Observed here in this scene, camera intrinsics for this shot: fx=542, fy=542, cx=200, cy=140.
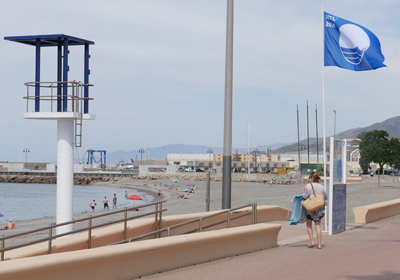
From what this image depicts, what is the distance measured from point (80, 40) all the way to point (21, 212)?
4331 cm

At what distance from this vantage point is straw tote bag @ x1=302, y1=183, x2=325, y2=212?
36.7 feet

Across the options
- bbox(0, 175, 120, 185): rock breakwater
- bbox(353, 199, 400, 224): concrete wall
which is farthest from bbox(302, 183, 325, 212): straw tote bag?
bbox(0, 175, 120, 185): rock breakwater

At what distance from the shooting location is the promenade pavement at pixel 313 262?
832cm

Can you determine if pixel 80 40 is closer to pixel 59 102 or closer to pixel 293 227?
pixel 59 102

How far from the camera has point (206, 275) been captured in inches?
326

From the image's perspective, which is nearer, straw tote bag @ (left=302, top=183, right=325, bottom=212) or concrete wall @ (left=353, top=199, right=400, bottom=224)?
straw tote bag @ (left=302, top=183, right=325, bottom=212)

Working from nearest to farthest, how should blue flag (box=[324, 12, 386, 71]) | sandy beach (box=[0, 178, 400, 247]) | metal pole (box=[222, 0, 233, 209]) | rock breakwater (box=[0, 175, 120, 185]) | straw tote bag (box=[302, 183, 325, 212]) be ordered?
straw tote bag (box=[302, 183, 325, 212]) < metal pole (box=[222, 0, 233, 209]) < blue flag (box=[324, 12, 386, 71]) < sandy beach (box=[0, 178, 400, 247]) < rock breakwater (box=[0, 175, 120, 185])

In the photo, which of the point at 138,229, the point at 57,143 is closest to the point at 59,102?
the point at 57,143

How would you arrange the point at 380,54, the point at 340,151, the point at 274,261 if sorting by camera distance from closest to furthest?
the point at 274,261 < the point at 340,151 < the point at 380,54

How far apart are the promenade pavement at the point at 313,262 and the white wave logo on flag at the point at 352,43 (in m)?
5.02

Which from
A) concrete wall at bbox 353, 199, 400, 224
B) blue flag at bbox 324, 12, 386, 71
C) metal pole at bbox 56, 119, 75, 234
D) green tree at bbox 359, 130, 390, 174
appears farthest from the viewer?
green tree at bbox 359, 130, 390, 174

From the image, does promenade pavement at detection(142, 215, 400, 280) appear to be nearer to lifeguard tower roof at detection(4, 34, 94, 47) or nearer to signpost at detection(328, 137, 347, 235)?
signpost at detection(328, 137, 347, 235)

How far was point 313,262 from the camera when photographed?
9555 millimetres

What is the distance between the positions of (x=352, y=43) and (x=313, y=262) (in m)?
7.70
